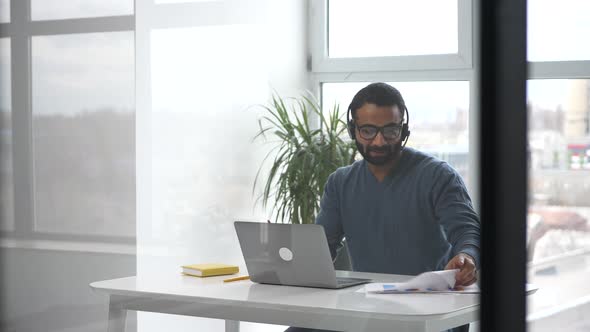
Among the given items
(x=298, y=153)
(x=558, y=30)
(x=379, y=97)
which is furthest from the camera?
(x=298, y=153)

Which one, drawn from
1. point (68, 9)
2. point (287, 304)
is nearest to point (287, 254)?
point (287, 304)

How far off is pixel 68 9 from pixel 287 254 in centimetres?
103

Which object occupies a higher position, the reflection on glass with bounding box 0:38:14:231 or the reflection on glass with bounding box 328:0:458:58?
the reflection on glass with bounding box 328:0:458:58

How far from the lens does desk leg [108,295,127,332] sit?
266cm

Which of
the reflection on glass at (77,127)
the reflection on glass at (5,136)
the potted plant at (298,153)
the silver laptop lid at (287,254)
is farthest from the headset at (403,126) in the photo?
the reflection on glass at (5,136)

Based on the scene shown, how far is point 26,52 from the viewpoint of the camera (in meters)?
2.57

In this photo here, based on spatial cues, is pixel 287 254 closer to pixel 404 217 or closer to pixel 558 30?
pixel 404 217

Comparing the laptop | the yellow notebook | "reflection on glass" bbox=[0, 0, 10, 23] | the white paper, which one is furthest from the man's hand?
"reflection on glass" bbox=[0, 0, 10, 23]

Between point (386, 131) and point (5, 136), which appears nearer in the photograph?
point (5, 136)

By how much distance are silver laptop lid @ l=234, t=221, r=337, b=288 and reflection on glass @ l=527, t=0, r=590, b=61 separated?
862mm

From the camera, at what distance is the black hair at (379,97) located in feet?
9.44

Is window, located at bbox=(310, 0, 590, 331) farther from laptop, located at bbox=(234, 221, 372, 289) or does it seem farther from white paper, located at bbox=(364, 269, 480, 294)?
laptop, located at bbox=(234, 221, 372, 289)

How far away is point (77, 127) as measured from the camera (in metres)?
2.58

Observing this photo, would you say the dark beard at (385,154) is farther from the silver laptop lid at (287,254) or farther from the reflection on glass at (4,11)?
the reflection on glass at (4,11)
